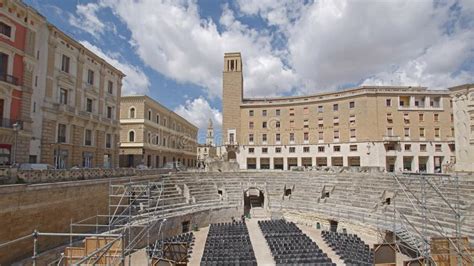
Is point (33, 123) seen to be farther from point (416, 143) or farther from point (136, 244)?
point (416, 143)

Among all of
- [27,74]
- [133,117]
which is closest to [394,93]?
[133,117]

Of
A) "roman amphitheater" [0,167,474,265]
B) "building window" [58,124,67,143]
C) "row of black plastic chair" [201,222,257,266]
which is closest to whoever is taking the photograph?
"roman amphitheater" [0,167,474,265]

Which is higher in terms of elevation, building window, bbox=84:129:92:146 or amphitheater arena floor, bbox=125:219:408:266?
building window, bbox=84:129:92:146

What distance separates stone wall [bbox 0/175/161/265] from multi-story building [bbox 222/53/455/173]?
30.7 m

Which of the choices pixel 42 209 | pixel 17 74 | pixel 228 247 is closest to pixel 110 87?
pixel 17 74

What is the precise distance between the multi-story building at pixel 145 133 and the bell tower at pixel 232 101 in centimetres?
929

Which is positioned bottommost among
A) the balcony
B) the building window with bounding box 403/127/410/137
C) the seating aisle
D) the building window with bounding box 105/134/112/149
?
the seating aisle

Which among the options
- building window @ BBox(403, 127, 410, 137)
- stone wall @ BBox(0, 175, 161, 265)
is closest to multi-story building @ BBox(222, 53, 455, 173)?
building window @ BBox(403, 127, 410, 137)

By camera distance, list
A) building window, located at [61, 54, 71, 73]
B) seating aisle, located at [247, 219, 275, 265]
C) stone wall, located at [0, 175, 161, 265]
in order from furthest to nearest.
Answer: building window, located at [61, 54, 71, 73] < seating aisle, located at [247, 219, 275, 265] < stone wall, located at [0, 175, 161, 265]

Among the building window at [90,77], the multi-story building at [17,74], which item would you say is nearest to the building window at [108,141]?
the building window at [90,77]

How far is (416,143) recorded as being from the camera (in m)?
39.1

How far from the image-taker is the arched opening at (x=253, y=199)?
1244 inches

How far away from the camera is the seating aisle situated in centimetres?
1611

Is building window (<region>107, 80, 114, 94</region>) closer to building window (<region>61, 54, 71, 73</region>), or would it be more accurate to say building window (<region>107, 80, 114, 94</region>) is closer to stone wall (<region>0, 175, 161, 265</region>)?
building window (<region>61, 54, 71, 73</region>)
